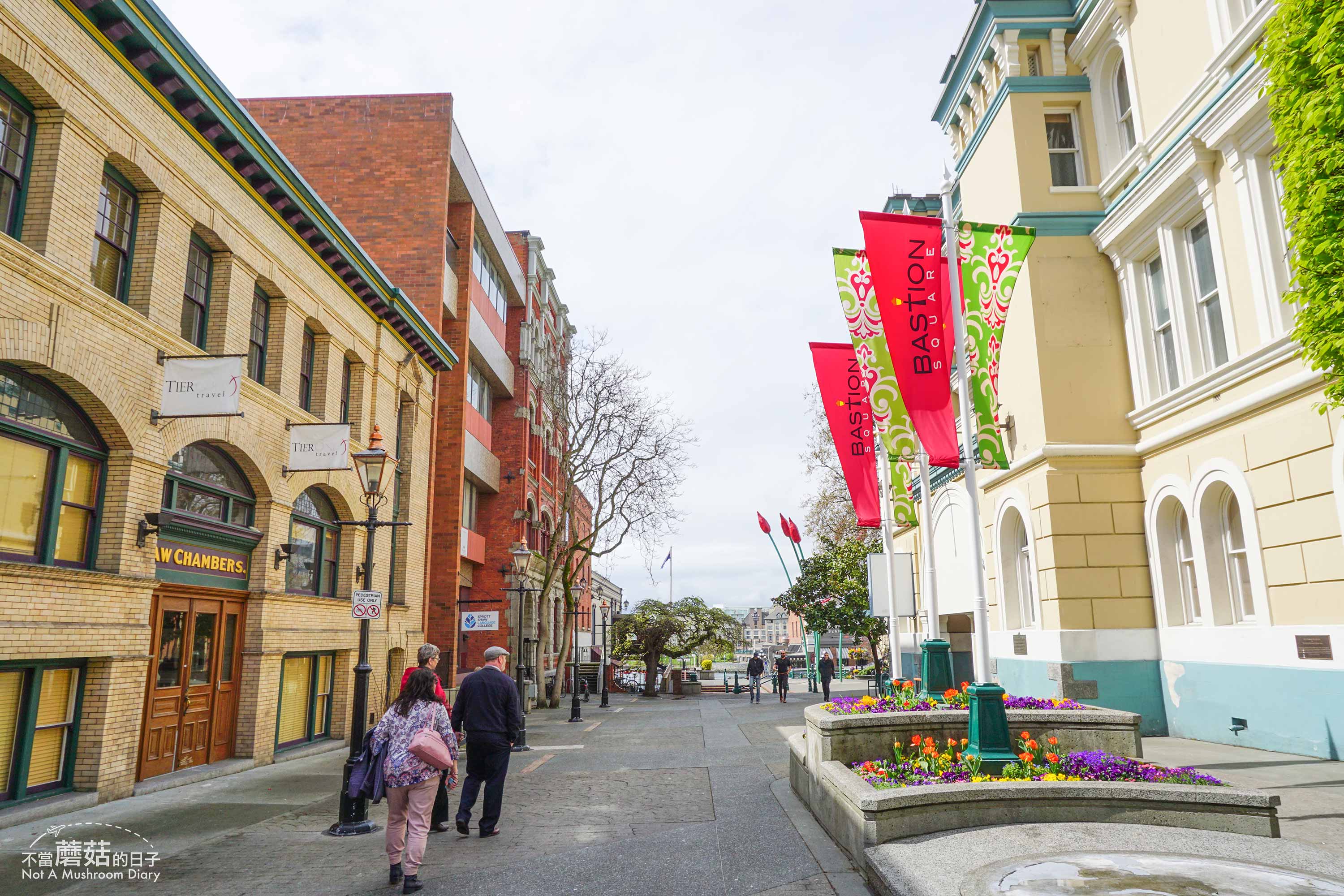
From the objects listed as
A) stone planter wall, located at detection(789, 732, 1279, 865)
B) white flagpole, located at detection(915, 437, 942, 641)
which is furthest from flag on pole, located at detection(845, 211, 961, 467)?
stone planter wall, located at detection(789, 732, 1279, 865)

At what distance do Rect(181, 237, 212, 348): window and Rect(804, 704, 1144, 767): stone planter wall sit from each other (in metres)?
11.2

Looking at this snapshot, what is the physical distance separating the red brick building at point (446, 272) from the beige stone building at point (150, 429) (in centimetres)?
521

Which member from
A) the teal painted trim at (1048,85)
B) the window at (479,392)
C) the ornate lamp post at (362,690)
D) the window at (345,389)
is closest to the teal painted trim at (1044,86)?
the teal painted trim at (1048,85)

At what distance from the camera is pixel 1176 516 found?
47.7 feet

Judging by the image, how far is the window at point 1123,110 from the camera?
16.1 meters

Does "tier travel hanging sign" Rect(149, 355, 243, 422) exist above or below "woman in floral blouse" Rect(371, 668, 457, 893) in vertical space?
above

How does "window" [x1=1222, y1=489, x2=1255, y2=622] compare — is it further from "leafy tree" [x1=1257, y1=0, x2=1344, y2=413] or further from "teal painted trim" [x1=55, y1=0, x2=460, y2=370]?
"teal painted trim" [x1=55, y1=0, x2=460, y2=370]

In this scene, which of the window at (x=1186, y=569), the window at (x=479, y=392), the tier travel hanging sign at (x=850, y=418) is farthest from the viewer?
the window at (x=479, y=392)

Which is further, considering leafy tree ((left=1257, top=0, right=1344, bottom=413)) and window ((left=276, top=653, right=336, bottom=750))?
window ((left=276, top=653, right=336, bottom=750))

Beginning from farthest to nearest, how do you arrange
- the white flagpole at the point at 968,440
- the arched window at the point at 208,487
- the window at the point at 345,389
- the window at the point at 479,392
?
the window at the point at 479,392 → the window at the point at 345,389 → the arched window at the point at 208,487 → the white flagpole at the point at 968,440

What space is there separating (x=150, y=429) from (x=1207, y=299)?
15.7m

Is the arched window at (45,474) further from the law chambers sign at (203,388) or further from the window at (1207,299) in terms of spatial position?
the window at (1207,299)

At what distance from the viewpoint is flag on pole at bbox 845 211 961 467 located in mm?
9883

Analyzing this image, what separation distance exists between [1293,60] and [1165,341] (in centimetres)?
846
